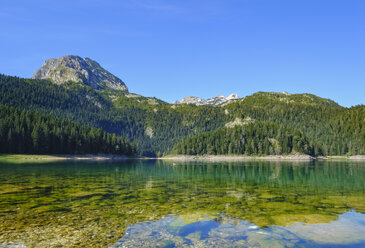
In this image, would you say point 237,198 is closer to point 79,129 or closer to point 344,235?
point 344,235

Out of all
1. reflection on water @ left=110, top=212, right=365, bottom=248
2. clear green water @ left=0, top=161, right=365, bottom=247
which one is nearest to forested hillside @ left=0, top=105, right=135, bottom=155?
clear green water @ left=0, top=161, right=365, bottom=247

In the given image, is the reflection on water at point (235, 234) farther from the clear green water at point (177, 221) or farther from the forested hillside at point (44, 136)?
the forested hillside at point (44, 136)

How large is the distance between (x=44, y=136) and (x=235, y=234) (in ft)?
512

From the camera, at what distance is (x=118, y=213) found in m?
20.0

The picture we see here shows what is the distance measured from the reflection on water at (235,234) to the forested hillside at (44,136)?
14668 centimetres

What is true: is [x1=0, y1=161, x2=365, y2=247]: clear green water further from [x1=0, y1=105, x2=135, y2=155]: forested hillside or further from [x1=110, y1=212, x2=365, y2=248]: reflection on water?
[x1=0, y1=105, x2=135, y2=155]: forested hillside

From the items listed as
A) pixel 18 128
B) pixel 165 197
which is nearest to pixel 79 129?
pixel 18 128

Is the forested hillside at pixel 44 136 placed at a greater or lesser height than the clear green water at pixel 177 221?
greater

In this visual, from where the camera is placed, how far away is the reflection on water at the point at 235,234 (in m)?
13.8

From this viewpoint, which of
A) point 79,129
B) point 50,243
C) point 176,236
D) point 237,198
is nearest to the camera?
point 50,243

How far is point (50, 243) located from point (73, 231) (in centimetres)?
208

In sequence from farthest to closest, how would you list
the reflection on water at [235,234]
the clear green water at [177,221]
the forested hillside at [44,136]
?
the forested hillside at [44,136]
the clear green water at [177,221]
the reflection on water at [235,234]

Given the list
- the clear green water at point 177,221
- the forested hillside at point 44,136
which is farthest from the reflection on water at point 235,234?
the forested hillside at point 44,136

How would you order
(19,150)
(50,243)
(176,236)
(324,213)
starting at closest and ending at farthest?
(50,243) → (176,236) → (324,213) → (19,150)
